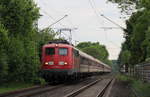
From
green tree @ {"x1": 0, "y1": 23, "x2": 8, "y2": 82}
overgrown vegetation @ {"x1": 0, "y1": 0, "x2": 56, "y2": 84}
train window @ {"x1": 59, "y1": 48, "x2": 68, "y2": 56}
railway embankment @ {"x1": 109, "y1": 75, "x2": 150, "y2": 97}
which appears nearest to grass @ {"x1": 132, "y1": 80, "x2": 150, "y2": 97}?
railway embankment @ {"x1": 109, "y1": 75, "x2": 150, "y2": 97}

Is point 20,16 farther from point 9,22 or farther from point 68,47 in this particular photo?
point 68,47

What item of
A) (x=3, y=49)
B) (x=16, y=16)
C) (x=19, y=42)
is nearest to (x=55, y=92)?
(x=3, y=49)

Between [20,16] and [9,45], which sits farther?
[20,16]

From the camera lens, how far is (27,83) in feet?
97.8

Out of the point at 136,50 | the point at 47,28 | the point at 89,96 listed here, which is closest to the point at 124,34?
the point at 136,50

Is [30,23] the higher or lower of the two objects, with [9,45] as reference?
higher

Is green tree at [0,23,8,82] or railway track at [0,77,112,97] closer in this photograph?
railway track at [0,77,112,97]

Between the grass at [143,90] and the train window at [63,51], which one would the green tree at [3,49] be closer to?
the train window at [63,51]

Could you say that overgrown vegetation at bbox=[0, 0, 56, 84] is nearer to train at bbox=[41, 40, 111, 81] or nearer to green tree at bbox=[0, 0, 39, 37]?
green tree at bbox=[0, 0, 39, 37]

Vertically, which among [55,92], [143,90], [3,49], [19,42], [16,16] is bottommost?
[55,92]

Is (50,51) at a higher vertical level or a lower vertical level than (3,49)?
higher

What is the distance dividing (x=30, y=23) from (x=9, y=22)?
1.90 metres

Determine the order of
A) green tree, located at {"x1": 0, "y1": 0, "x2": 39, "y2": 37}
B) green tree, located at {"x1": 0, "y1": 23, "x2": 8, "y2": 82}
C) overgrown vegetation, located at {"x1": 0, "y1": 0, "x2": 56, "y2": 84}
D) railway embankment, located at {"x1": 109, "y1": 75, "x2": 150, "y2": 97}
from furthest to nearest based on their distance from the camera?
green tree, located at {"x1": 0, "y1": 0, "x2": 39, "y2": 37}, overgrown vegetation, located at {"x1": 0, "y1": 0, "x2": 56, "y2": 84}, green tree, located at {"x1": 0, "y1": 23, "x2": 8, "y2": 82}, railway embankment, located at {"x1": 109, "y1": 75, "x2": 150, "y2": 97}

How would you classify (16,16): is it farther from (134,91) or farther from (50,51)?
(134,91)
